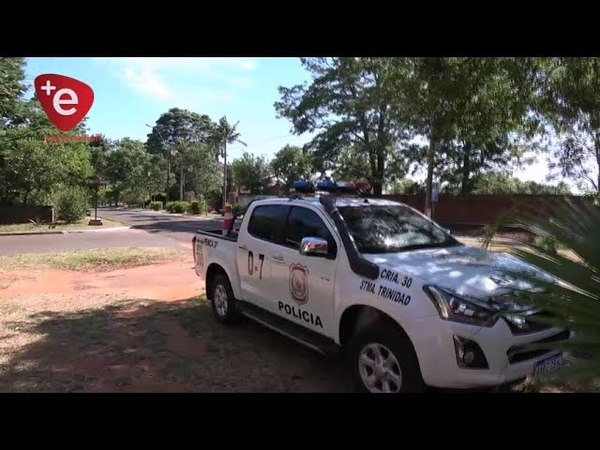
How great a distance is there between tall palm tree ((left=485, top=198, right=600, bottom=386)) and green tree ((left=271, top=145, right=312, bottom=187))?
4837cm

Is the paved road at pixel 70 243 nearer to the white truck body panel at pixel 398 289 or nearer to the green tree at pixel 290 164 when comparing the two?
the white truck body panel at pixel 398 289

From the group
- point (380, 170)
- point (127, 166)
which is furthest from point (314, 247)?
point (127, 166)

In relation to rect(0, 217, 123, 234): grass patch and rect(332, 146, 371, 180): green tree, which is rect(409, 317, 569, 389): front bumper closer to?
rect(0, 217, 123, 234): grass patch

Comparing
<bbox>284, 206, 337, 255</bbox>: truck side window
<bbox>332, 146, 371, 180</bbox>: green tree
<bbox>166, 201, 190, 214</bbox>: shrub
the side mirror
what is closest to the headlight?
the side mirror

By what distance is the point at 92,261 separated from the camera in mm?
13055

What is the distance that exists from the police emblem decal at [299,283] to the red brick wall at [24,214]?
27.4m

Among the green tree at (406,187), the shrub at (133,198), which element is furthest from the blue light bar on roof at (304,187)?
the shrub at (133,198)

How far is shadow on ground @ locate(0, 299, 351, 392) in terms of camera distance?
477cm

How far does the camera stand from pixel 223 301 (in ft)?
21.9

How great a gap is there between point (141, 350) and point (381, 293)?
3.15m

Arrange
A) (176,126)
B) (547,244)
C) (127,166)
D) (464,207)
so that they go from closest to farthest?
(547,244) < (464,207) < (127,166) < (176,126)

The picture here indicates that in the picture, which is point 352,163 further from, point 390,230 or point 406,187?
point 390,230
